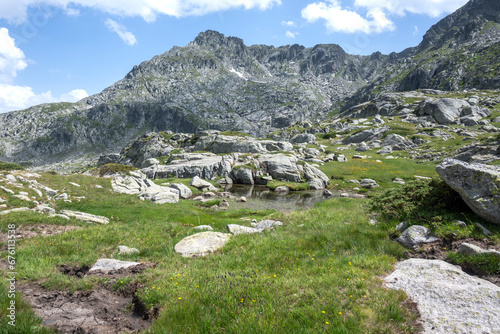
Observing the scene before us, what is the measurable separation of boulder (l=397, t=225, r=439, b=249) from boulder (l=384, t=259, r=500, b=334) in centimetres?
165

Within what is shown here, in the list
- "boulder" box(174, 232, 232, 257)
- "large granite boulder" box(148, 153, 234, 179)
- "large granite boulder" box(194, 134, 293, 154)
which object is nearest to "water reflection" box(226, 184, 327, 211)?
"large granite boulder" box(148, 153, 234, 179)

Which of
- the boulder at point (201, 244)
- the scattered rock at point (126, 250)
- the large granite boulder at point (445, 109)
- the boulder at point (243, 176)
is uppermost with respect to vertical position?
the large granite boulder at point (445, 109)

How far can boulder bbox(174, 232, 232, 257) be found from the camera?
1106 cm

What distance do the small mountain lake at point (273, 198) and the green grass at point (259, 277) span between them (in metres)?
21.9

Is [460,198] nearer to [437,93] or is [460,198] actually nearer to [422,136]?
[422,136]

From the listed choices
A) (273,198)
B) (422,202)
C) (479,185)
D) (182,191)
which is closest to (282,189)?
(273,198)

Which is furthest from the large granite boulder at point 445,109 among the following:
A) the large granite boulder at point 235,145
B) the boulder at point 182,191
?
the boulder at point 182,191

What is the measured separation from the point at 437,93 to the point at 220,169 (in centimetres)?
21100

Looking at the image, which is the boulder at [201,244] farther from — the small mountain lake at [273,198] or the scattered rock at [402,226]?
the small mountain lake at [273,198]

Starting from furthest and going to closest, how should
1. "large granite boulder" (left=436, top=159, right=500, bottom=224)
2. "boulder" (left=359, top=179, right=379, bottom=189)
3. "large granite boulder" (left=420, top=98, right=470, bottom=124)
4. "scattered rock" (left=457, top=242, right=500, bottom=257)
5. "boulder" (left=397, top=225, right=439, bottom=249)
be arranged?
"large granite boulder" (left=420, top=98, right=470, bottom=124)
"boulder" (left=359, top=179, right=379, bottom=189)
"boulder" (left=397, top=225, right=439, bottom=249)
"large granite boulder" (left=436, top=159, right=500, bottom=224)
"scattered rock" (left=457, top=242, right=500, bottom=257)

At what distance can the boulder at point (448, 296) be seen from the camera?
16.0 feet

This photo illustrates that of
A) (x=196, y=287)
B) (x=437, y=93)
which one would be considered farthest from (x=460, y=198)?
(x=437, y=93)

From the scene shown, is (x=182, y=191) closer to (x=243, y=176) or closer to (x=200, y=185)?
(x=200, y=185)

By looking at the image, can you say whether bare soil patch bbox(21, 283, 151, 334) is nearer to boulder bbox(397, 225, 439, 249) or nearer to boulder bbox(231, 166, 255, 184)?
boulder bbox(397, 225, 439, 249)
